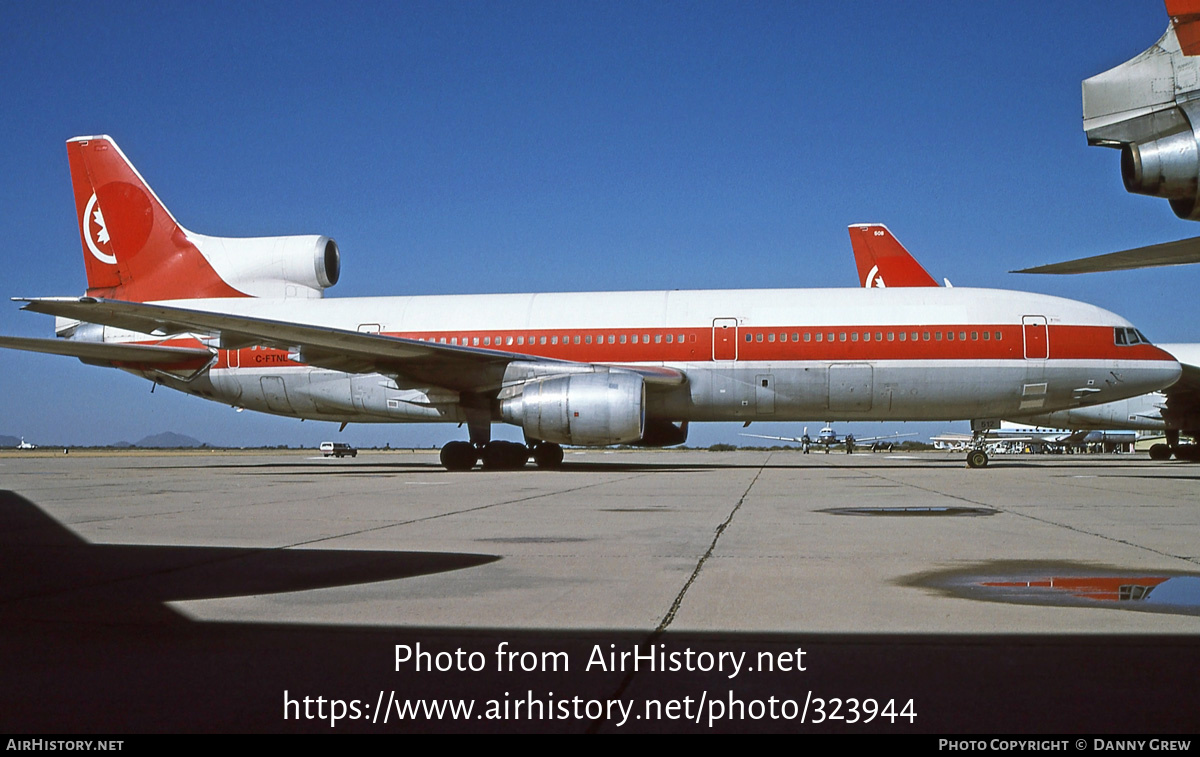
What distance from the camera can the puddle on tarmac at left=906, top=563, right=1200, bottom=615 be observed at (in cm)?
436

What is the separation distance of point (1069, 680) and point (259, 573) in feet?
13.5

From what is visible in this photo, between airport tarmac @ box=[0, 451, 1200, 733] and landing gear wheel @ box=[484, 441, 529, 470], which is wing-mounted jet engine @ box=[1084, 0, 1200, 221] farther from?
landing gear wheel @ box=[484, 441, 529, 470]

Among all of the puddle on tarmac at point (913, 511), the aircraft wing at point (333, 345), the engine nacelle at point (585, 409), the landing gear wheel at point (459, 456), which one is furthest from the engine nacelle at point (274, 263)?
the puddle on tarmac at point (913, 511)

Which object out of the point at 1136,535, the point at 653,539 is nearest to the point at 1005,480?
the point at 1136,535

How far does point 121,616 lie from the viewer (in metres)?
4.08

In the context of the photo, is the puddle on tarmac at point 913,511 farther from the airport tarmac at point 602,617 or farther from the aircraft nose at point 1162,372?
the aircraft nose at point 1162,372

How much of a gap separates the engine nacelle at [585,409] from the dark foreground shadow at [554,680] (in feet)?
43.8

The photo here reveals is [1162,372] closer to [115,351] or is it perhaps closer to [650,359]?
[650,359]

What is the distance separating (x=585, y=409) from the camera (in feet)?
57.5

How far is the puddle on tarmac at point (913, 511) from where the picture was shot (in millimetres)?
9055

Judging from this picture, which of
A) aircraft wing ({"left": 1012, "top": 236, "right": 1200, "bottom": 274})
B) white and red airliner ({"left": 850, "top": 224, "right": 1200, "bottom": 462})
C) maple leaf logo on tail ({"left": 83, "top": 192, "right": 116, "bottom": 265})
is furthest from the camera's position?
white and red airliner ({"left": 850, "top": 224, "right": 1200, "bottom": 462})

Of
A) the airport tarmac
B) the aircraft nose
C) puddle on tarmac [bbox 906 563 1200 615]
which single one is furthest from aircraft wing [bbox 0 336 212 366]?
the aircraft nose

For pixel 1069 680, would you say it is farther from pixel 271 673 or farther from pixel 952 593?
→ pixel 271 673

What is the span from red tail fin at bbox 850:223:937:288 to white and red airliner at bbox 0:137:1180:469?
1224 centimetres
